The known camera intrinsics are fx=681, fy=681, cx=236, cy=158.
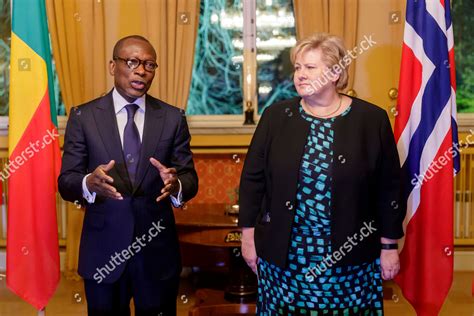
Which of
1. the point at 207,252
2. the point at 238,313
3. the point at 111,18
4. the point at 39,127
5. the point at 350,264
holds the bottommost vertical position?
the point at 238,313

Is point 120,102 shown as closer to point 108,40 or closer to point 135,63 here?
point 135,63

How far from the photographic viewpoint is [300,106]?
8.09 ft

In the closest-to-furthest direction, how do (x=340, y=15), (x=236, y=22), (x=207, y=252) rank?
(x=207, y=252) < (x=340, y=15) < (x=236, y=22)

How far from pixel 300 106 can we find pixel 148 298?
2.92 feet

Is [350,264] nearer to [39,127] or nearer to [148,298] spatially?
[148,298]

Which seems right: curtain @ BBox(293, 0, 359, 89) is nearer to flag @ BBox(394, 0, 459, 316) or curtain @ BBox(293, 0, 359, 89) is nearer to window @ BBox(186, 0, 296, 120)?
window @ BBox(186, 0, 296, 120)

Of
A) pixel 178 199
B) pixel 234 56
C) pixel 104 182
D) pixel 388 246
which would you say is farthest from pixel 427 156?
pixel 234 56

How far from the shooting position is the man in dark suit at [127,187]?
7.97 ft

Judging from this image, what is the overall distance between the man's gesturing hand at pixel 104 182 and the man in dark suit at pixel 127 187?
8cm

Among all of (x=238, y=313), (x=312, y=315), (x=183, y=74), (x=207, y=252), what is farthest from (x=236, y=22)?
(x=312, y=315)

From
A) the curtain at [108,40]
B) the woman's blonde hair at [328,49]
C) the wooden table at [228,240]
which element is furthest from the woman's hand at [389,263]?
the curtain at [108,40]

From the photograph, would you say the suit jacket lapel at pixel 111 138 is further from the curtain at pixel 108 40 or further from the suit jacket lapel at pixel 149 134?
the curtain at pixel 108 40

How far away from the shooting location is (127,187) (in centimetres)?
244

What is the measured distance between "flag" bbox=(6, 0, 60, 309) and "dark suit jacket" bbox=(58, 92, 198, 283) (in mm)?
879
